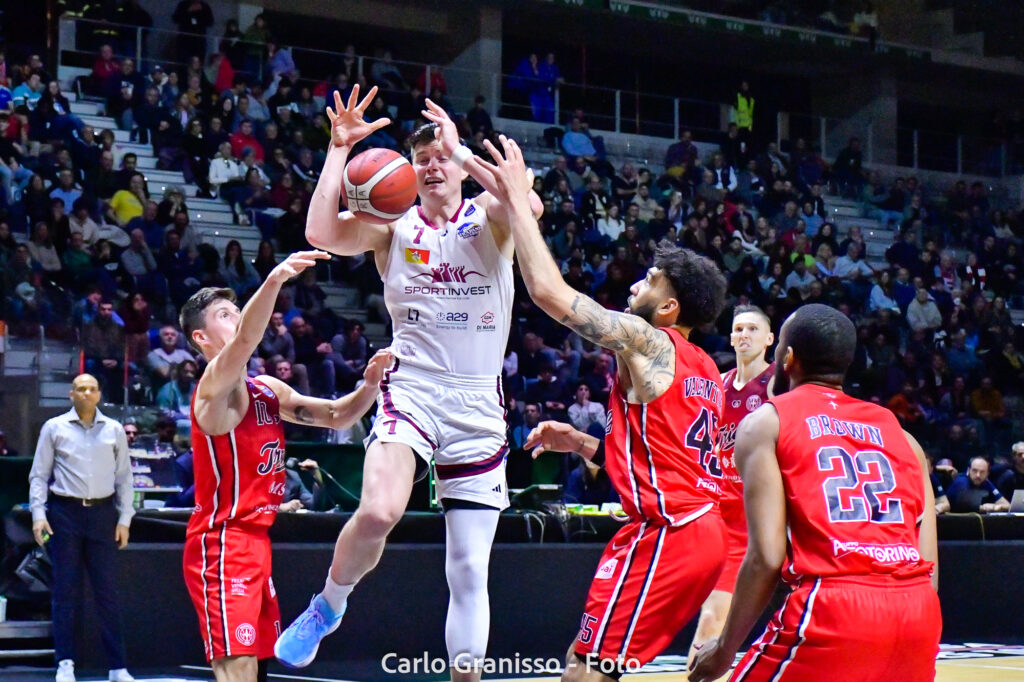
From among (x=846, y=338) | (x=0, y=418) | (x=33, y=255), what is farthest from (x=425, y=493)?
(x=846, y=338)

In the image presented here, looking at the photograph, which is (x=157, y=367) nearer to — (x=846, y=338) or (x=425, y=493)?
(x=425, y=493)

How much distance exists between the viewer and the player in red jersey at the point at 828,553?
3.49 metres

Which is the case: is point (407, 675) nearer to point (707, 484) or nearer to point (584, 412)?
point (707, 484)

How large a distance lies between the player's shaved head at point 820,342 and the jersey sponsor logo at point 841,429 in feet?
0.58

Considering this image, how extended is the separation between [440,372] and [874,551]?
228 cm

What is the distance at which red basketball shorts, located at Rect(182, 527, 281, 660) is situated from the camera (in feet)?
16.3

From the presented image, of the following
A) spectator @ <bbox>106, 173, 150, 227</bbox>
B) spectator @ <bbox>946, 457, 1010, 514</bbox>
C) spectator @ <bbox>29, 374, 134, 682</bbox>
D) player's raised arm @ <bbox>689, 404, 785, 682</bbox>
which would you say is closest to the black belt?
spectator @ <bbox>29, 374, 134, 682</bbox>

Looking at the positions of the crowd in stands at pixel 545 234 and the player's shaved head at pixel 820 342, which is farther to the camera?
the crowd in stands at pixel 545 234

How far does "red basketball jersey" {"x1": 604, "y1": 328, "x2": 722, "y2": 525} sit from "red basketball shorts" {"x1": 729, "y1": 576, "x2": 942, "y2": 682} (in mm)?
1036

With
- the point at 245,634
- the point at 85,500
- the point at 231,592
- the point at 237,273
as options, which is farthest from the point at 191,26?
the point at 245,634

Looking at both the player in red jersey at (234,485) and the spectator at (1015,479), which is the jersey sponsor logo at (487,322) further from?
the spectator at (1015,479)

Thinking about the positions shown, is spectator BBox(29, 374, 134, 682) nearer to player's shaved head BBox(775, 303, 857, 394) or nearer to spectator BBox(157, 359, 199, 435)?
spectator BBox(157, 359, 199, 435)

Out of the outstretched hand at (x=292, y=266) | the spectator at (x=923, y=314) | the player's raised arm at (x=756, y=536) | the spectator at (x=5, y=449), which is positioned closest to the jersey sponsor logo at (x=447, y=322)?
the outstretched hand at (x=292, y=266)

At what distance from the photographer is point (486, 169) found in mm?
4672
